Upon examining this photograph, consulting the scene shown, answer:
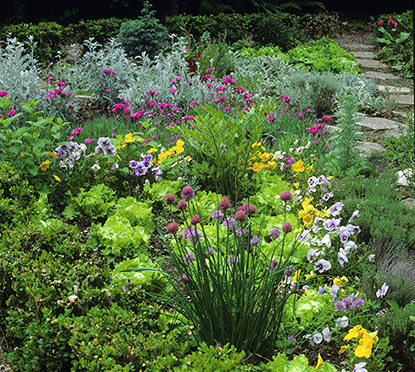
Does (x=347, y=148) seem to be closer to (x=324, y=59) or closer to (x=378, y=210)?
(x=378, y=210)

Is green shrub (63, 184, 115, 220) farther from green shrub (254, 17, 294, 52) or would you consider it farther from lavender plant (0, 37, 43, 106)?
green shrub (254, 17, 294, 52)

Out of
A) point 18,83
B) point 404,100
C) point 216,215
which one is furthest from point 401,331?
point 404,100

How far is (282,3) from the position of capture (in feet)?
40.7

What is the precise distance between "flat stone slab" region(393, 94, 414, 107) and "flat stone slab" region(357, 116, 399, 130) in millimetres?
688

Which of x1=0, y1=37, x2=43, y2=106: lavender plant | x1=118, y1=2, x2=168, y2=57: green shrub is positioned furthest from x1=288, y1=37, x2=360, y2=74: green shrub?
x1=0, y1=37, x2=43, y2=106: lavender plant

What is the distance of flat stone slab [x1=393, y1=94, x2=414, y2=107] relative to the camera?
6.79 m

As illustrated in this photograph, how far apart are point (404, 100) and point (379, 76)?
1.43 m

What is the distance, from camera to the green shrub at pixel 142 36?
8.10 m

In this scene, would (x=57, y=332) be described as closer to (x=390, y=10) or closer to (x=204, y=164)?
(x=204, y=164)

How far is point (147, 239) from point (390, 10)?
39.5 ft

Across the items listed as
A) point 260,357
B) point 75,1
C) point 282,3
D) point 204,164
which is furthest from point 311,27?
point 260,357

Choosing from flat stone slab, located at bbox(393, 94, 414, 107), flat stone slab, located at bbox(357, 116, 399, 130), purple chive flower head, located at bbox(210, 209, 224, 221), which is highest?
purple chive flower head, located at bbox(210, 209, 224, 221)

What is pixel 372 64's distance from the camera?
8961 millimetres

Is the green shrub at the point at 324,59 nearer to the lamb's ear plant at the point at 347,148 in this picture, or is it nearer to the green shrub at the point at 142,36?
the green shrub at the point at 142,36
